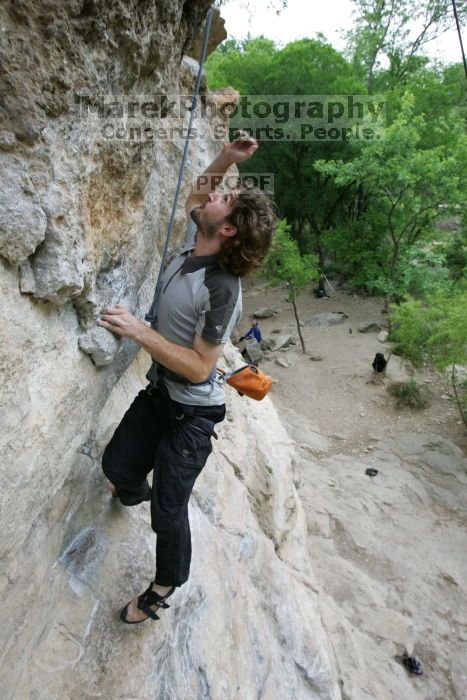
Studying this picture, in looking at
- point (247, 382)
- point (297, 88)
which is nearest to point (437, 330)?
point (247, 382)

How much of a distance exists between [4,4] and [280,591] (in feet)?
15.6

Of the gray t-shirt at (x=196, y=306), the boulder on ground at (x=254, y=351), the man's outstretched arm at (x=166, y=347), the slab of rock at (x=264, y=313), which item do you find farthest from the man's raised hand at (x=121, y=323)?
the slab of rock at (x=264, y=313)

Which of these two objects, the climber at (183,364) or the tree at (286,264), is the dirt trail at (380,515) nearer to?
the tree at (286,264)

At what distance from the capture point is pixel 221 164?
9.77ft

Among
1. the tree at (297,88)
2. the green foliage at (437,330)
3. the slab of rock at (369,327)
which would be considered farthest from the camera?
the tree at (297,88)

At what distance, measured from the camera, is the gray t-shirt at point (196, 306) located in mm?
2422

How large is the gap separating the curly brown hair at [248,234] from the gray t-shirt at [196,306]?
0.25 ft

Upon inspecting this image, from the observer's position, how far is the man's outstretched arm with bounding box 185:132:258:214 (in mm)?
2885

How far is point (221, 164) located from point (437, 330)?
372 inches

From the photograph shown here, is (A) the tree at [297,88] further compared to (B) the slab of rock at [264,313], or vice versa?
(B) the slab of rock at [264,313]

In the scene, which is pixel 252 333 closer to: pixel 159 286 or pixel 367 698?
pixel 367 698

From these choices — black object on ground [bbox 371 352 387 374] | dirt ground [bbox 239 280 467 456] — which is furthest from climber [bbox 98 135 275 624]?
black object on ground [bbox 371 352 387 374]

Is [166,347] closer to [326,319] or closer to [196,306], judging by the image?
[196,306]

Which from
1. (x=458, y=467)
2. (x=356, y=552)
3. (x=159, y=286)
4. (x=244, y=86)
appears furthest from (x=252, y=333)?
(x=159, y=286)
